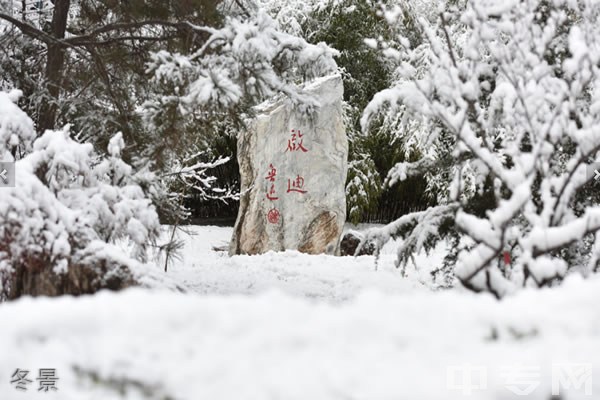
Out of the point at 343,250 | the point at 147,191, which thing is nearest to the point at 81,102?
the point at 147,191

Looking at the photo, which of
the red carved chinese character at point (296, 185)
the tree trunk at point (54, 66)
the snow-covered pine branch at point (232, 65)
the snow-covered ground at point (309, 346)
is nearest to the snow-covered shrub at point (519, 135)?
the snow-covered ground at point (309, 346)

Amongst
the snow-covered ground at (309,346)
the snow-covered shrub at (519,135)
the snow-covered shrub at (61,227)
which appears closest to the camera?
the snow-covered ground at (309,346)

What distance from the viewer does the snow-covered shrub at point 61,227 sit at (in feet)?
7.38

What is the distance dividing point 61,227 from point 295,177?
16.4 ft

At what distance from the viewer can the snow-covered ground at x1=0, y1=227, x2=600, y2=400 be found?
109cm

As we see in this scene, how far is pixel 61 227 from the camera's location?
7.64 feet

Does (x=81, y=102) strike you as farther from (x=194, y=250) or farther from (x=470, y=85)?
(x=194, y=250)

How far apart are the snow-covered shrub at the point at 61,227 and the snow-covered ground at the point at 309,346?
0.96 m

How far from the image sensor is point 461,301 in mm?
1268

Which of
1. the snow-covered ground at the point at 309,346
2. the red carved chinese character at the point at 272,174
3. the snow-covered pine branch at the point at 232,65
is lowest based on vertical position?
the snow-covered ground at the point at 309,346

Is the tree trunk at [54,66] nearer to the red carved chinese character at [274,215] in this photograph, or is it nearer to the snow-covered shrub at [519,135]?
the snow-covered shrub at [519,135]

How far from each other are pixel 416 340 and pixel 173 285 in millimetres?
1425

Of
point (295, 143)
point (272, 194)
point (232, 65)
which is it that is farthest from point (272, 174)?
point (232, 65)

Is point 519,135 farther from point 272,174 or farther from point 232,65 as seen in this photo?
point 272,174
